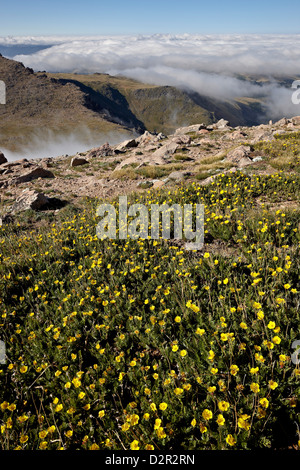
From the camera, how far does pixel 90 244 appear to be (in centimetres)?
727

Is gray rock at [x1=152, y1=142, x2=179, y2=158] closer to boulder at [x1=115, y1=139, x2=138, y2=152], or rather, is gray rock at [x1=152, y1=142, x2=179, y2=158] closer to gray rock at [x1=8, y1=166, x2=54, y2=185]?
gray rock at [x1=8, y1=166, x2=54, y2=185]

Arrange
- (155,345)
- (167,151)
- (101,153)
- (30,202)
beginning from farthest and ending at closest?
(101,153) < (167,151) < (30,202) < (155,345)

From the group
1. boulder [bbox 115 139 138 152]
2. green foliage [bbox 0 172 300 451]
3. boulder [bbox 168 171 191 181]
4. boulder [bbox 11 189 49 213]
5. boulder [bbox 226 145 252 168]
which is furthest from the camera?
boulder [bbox 115 139 138 152]

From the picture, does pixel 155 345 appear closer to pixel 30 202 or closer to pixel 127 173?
pixel 30 202

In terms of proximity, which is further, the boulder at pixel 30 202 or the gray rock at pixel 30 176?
the gray rock at pixel 30 176

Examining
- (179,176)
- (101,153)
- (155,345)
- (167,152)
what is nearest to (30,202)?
(179,176)

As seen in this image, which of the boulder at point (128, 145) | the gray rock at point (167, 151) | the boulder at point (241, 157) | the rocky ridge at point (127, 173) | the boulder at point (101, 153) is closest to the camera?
the rocky ridge at point (127, 173)

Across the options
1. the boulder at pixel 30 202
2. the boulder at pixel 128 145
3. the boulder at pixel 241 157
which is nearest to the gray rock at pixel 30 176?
the boulder at pixel 30 202

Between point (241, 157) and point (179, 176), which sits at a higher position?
point (241, 157)

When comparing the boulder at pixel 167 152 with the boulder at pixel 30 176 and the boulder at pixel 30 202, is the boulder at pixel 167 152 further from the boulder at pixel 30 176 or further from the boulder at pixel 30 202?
the boulder at pixel 30 202

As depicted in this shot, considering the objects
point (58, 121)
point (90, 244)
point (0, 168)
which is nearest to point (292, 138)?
point (90, 244)

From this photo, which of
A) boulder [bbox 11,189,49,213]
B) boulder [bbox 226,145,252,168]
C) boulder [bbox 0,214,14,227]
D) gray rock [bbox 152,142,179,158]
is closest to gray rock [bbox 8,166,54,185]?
boulder [bbox 11,189,49,213]

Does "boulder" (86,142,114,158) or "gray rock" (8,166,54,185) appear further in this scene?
"boulder" (86,142,114,158)
